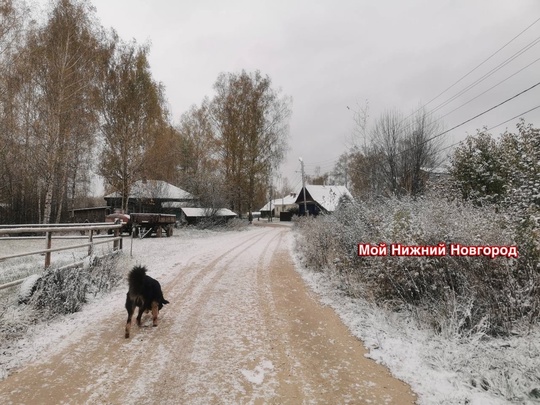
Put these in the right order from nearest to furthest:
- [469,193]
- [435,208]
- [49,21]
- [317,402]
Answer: [317,402], [435,208], [469,193], [49,21]

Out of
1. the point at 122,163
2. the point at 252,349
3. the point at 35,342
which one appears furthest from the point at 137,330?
the point at 122,163

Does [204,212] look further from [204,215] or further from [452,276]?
[452,276]

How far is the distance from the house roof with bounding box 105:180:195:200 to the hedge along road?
18809 millimetres

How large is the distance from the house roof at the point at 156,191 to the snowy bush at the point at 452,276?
19559mm

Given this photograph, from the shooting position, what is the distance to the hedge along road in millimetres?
2818

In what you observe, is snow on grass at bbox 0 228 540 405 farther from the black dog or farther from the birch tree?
Result: the birch tree

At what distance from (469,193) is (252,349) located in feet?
34.6

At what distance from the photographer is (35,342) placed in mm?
3865

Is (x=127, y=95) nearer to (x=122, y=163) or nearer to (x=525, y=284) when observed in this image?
(x=122, y=163)

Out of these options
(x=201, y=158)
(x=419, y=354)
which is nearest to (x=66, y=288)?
(x=419, y=354)

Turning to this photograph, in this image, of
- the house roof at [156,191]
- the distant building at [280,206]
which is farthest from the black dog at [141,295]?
the distant building at [280,206]

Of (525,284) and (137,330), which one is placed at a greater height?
(525,284)

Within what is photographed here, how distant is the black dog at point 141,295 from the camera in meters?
4.21

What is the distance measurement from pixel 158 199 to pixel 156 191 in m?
1.18
